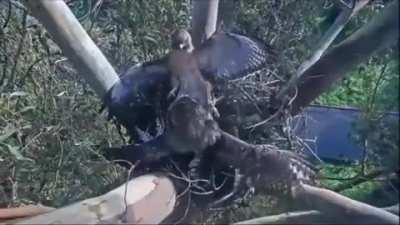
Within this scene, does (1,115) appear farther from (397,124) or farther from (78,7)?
(397,124)

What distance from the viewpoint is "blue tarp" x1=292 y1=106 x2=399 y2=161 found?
1.03 m

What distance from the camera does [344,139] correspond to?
1.04 m

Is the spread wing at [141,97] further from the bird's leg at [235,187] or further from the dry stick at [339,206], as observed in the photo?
the dry stick at [339,206]

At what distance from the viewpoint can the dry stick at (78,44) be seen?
1304mm

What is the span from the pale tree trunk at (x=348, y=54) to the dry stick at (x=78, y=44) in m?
0.31

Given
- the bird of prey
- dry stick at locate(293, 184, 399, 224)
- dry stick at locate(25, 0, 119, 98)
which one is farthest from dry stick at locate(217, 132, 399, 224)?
dry stick at locate(25, 0, 119, 98)

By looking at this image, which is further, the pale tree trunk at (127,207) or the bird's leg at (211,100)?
the bird's leg at (211,100)

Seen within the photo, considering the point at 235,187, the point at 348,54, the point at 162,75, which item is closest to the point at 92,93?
the point at 162,75

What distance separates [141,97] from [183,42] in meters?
0.11

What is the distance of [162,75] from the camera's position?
47.1 inches

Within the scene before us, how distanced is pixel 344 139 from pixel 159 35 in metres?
0.68

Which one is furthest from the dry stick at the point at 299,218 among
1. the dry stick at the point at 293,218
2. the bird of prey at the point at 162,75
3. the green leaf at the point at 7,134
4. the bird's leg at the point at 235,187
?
the green leaf at the point at 7,134

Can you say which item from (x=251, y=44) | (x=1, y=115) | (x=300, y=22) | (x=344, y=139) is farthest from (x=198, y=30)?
(x=1, y=115)

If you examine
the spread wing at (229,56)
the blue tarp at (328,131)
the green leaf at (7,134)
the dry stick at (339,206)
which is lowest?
the green leaf at (7,134)
